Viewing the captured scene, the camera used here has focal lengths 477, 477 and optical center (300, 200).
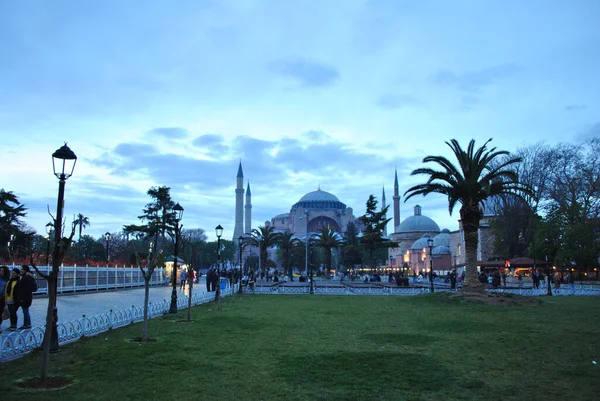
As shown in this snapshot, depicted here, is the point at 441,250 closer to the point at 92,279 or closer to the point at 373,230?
the point at 373,230

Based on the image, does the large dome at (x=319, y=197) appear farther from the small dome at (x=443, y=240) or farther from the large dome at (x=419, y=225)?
the small dome at (x=443, y=240)

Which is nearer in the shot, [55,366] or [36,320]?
[55,366]

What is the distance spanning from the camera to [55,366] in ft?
22.4

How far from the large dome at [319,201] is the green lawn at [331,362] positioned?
92.1m

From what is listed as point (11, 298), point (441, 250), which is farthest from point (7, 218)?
point (441, 250)

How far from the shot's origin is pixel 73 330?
8.93 m

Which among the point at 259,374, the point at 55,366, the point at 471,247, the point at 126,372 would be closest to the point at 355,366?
the point at 259,374

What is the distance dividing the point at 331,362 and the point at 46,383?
12.5ft

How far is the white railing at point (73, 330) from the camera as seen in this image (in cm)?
732

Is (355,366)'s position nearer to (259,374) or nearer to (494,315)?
(259,374)

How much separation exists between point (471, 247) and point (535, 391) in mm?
13921

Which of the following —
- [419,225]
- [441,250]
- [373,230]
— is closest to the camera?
[373,230]

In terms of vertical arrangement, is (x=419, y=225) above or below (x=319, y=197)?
below

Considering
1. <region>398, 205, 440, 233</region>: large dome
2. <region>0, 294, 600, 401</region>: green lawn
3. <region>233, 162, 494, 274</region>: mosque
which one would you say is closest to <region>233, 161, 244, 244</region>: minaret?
<region>233, 162, 494, 274</region>: mosque
